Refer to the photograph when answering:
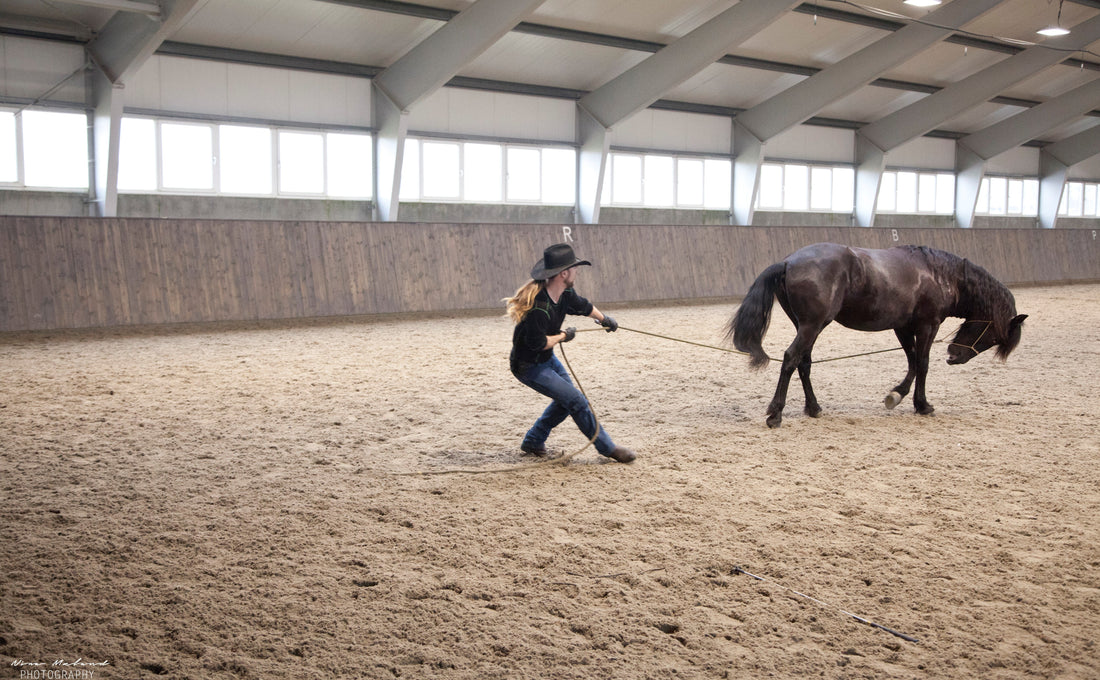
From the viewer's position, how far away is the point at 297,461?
629 cm

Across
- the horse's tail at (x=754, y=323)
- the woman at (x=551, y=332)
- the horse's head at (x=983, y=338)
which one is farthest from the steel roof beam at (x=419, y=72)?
the woman at (x=551, y=332)

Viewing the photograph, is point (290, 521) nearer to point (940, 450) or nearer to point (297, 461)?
point (297, 461)

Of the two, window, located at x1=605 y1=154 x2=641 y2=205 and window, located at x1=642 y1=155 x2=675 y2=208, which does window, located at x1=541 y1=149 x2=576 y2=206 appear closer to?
window, located at x1=605 y1=154 x2=641 y2=205

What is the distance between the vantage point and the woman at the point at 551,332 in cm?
600

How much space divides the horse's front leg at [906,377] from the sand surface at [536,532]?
0.84 feet

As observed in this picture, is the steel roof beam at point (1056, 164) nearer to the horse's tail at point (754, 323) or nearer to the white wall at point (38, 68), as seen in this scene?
the horse's tail at point (754, 323)

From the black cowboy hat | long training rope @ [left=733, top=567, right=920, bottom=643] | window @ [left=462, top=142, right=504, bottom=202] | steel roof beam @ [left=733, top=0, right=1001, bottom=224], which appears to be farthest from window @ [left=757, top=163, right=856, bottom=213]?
long training rope @ [left=733, top=567, right=920, bottom=643]

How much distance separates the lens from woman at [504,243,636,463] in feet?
19.7

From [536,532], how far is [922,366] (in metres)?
4.90

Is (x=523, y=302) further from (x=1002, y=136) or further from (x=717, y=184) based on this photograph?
(x=1002, y=136)

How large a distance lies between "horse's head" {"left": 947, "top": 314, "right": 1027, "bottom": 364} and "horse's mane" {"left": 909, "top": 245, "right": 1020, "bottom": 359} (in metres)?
0.01

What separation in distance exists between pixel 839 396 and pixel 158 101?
14899mm

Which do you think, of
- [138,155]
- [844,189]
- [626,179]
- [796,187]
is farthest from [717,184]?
[138,155]

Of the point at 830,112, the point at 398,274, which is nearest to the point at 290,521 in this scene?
the point at 398,274
